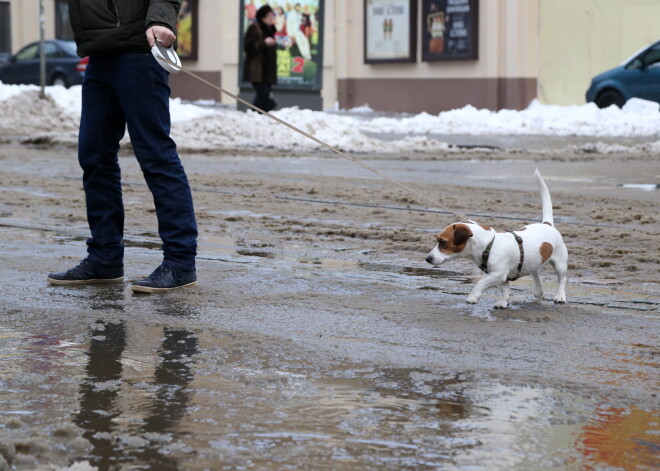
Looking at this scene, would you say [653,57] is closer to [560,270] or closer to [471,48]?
[471,48]

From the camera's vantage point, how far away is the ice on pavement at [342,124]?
54.4 feet

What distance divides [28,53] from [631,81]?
16.9m

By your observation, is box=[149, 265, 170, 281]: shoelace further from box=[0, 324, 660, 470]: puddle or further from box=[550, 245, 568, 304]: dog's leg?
box=[550, 245, 568, 304]: dog's leg

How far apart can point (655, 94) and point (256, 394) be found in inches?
807

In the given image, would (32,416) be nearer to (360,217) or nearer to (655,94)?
(360,217)

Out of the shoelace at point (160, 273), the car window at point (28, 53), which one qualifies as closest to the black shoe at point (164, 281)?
the shoelace at point (160, 273)

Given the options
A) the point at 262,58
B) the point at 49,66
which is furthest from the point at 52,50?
the point at 262,58

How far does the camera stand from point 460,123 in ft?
74.1

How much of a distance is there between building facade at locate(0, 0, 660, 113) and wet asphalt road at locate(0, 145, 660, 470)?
1877cm

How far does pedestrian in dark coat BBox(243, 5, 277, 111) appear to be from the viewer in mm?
21094

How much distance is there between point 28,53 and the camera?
108 ft

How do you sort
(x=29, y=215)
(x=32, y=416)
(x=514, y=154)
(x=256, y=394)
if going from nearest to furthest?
(x=32, y=416), (x=256, y=394), (x=29, y=215), (x=514, y=154)

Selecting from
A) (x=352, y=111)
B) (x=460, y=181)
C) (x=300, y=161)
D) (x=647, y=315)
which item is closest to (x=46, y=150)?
(x=300, y=161)

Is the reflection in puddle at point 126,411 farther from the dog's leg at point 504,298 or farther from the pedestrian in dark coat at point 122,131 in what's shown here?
the dog's leg at point 504,298
